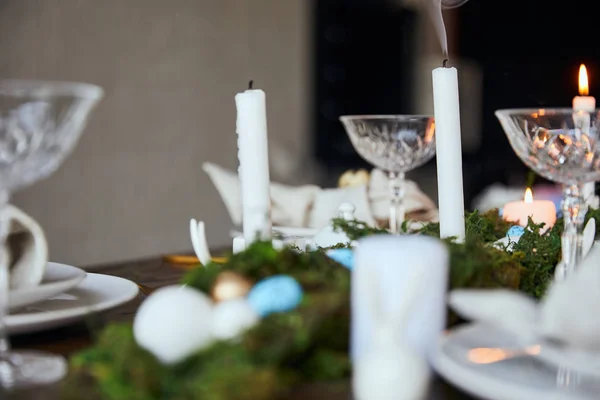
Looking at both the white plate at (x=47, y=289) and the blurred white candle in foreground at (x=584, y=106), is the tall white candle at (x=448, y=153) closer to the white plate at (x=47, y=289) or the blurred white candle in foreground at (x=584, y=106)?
the blurred white candle in foreground at (x=584, y=106)

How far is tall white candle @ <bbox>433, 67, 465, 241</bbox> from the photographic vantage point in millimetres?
866

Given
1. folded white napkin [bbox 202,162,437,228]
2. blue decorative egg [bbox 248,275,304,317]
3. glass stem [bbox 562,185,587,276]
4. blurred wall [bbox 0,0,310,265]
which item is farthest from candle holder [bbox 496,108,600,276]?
blurred wall [bbox 0,0,310,265]

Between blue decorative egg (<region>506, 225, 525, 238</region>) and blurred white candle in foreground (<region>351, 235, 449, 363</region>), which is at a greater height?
blurred white candle in foreground (<region>351, 235, 449, 363</region>)

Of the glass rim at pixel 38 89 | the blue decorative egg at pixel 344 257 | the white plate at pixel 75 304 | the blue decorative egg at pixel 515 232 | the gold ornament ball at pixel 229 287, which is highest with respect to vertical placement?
the glass rim at pixel 38 89

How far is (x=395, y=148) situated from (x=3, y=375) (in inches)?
22.3

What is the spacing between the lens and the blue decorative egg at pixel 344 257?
2.25ft

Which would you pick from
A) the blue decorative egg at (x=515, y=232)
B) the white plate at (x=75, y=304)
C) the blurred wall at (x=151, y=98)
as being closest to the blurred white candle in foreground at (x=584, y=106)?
the blue decorative egg at (x=515, y=232)

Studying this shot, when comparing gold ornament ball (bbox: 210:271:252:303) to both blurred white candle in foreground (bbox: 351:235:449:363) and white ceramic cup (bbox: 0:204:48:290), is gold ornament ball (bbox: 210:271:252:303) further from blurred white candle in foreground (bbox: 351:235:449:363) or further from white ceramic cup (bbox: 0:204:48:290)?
white ceramic cup (bbox: 0:204:48:290)

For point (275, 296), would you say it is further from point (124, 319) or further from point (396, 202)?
point (396, 202)

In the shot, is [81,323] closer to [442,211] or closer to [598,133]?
[442,211]

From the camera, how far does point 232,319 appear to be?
0.52 meters

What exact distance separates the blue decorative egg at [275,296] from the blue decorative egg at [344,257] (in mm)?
124

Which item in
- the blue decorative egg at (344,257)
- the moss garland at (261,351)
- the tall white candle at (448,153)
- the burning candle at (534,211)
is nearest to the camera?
the moss garland at (261,351)

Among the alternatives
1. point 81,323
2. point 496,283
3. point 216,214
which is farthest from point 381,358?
point 216,214
